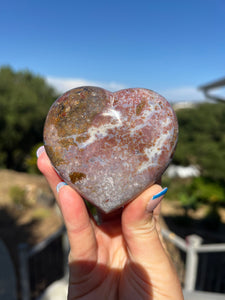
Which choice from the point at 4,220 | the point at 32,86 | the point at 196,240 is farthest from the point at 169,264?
the point at 32,86

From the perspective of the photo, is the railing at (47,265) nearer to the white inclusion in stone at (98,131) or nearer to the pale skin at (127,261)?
the pale skin at (127,261)

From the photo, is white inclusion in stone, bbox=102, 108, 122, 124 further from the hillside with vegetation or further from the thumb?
the hillside with vegetation

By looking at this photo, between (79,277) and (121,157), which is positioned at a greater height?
(121,157)

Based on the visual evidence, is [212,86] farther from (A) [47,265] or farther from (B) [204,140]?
(B) [204,140]

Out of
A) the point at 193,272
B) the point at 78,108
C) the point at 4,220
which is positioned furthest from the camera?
the point at 4,220

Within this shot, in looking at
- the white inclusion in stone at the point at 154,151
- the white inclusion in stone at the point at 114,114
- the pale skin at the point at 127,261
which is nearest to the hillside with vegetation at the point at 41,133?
the pale skin at the point at 127,261

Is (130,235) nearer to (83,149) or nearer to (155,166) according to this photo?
(155,166)

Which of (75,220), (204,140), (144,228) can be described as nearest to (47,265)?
(75,220)
